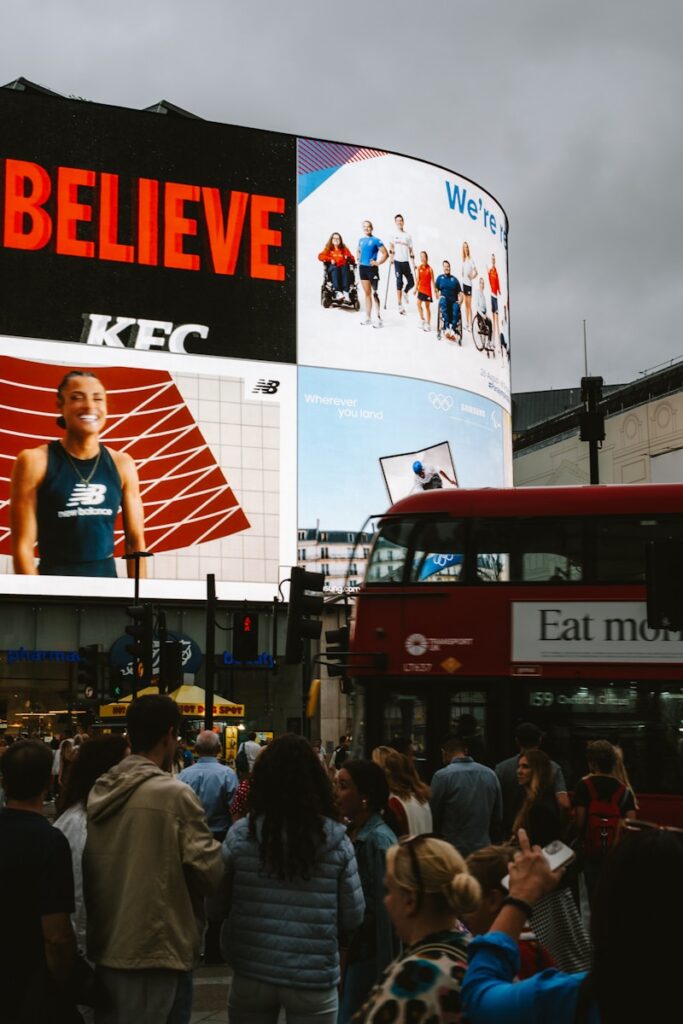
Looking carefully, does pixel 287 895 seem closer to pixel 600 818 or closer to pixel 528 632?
pixel 600 818

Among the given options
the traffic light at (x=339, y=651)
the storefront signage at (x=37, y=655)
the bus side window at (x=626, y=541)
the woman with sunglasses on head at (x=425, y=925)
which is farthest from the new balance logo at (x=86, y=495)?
the woman with sunglasses on head at (x=425, y=925)

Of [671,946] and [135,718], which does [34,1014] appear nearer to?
[135,718]

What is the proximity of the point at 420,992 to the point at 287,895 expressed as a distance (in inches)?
75.4

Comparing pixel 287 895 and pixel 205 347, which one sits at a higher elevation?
pixel 205 347

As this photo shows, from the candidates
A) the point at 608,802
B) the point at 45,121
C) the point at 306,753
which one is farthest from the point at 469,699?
the point at 45,121

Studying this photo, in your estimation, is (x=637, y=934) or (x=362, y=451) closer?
(x=637, y=934)

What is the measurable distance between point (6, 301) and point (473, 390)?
18502mm

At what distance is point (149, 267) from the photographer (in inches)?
1793

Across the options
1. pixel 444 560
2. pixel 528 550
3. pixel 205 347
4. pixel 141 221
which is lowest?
pixel 444 560

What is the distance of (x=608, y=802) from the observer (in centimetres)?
993

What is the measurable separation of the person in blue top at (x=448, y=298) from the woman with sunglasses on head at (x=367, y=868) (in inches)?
1737

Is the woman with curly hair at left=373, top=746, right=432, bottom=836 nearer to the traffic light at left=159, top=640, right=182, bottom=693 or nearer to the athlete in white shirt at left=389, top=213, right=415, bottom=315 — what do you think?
the traffic light at left=159, top=640, right=182, bottom=693

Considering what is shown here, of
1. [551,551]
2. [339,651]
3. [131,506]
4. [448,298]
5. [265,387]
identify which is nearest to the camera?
[551,551]

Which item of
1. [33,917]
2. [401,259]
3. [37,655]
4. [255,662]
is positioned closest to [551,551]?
[33,917]
